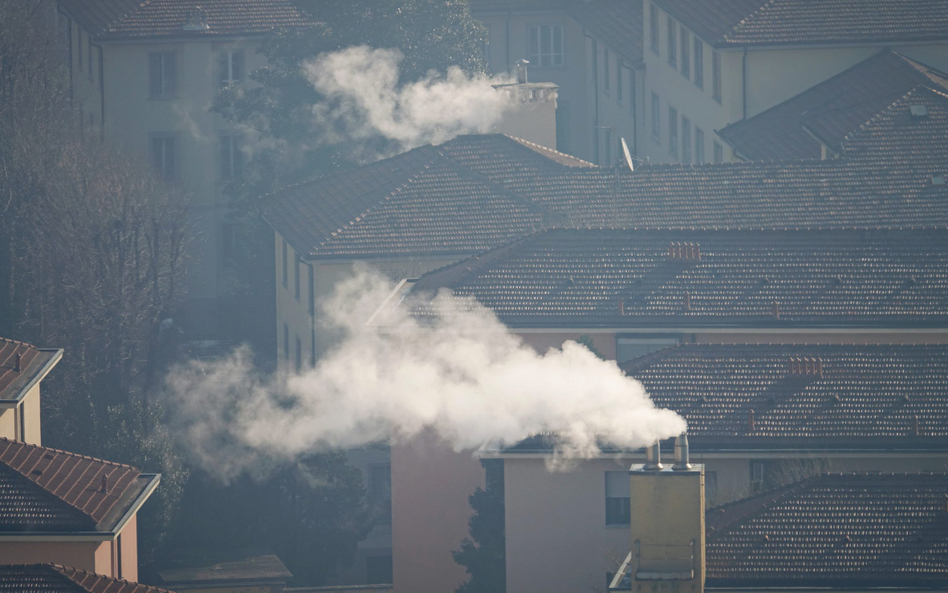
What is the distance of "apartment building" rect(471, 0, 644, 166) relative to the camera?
61.2 m

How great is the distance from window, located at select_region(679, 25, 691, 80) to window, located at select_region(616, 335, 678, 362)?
1876cm

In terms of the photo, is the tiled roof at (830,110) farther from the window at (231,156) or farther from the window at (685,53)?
the window at (231,156)

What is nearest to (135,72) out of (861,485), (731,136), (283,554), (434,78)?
(434,78)

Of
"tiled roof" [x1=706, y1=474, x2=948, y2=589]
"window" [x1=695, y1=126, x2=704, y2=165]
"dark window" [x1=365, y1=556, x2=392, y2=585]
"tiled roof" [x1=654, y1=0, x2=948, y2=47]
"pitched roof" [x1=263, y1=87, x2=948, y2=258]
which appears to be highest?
"tiled roof" [x1=654, y1=0, x2=948, y2=47]

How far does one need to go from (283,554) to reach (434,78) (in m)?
18.1

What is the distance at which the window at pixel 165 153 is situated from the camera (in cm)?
6081

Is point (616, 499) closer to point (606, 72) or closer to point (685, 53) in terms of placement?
point (685, 53)

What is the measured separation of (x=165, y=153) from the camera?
60938mm

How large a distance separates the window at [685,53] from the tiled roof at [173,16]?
12785 millimetres

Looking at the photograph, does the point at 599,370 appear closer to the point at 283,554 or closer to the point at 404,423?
the point at 404,423

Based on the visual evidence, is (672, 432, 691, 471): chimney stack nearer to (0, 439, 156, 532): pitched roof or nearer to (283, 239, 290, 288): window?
(0, 439, 156, 532): pitched roof

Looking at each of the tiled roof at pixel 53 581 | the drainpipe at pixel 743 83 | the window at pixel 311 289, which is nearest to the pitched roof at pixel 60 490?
the tiled roof at pixel 53 581

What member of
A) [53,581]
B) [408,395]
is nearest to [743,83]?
[408,395]

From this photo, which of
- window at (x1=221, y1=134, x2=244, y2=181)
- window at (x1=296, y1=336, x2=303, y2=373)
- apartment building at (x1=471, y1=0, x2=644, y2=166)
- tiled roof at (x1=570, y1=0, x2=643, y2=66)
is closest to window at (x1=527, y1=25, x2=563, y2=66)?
apartment building at (x1=471, y1=0, x2=644, y2=166)
